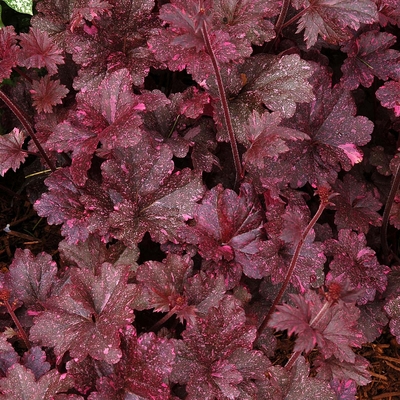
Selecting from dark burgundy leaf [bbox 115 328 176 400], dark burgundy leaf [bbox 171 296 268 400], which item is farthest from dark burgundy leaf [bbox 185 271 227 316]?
dark burgundy leaf [bbox 115 328 176 400]

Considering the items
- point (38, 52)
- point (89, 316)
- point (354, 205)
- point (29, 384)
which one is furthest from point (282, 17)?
point (29, 384)

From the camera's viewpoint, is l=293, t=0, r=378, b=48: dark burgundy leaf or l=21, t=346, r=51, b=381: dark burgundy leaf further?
l=293, t=0, r=378, b=48: dark burgundy leaf

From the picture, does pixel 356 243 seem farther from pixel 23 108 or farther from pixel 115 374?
pixel 23 108

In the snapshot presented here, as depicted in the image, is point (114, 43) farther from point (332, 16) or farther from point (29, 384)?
point (29, 384)

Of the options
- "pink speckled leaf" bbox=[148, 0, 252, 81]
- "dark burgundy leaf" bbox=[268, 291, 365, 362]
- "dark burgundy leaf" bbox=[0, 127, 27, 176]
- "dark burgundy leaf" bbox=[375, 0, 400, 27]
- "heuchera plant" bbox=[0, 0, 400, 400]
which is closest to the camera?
"dark burgundy leaf" bbox=[268, 291, 365, 362]

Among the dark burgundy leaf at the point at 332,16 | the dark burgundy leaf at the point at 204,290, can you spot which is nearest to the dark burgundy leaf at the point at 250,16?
the dark burgundy leaf at the point at 332,16

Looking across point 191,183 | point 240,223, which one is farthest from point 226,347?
point 191,183

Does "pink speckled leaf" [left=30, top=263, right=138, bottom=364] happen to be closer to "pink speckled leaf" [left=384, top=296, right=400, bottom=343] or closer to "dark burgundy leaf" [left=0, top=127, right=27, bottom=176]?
"dark burgundy leaf" [left=0, top=127, right=27, bottom=176]
